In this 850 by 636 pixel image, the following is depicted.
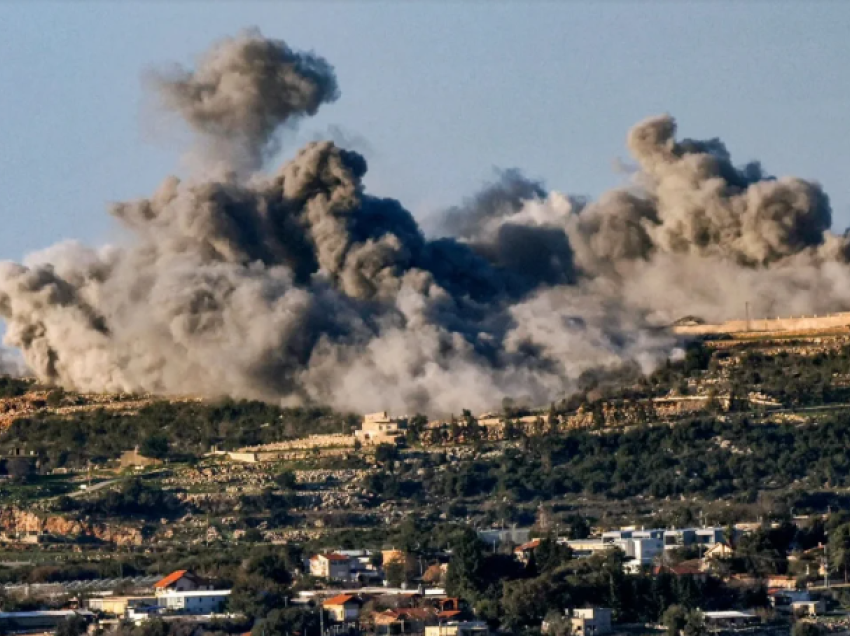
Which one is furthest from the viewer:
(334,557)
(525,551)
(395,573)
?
(334,557)

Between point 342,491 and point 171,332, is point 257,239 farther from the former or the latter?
point 342,491

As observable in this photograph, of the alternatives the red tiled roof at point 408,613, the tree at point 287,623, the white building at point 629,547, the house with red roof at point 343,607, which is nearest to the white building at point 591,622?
the red tiled roof at point 408,613

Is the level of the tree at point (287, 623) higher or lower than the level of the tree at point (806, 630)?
higher

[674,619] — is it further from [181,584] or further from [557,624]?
[181,584]

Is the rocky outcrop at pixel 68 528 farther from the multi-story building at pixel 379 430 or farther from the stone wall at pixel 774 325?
the stone wall at pixel 774 325

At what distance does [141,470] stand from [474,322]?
10.5 m

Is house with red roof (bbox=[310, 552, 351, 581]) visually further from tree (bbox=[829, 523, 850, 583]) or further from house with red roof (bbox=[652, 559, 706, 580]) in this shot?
tree (bbox=[829, 523, 850, 583])

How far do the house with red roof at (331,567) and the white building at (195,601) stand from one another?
3872mm

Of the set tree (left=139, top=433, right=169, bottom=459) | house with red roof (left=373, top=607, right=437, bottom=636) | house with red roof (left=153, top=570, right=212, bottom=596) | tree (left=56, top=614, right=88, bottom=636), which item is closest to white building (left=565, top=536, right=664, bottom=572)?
house with red roof (left=373, top=607, right=437, bottom=636)

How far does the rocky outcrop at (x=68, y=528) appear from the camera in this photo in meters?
102

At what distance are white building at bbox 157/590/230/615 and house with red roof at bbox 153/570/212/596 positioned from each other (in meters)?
0.51

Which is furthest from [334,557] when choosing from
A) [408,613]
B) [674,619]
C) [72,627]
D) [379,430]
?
[379,430]

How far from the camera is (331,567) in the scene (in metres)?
92.5

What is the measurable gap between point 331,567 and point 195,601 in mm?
5467
